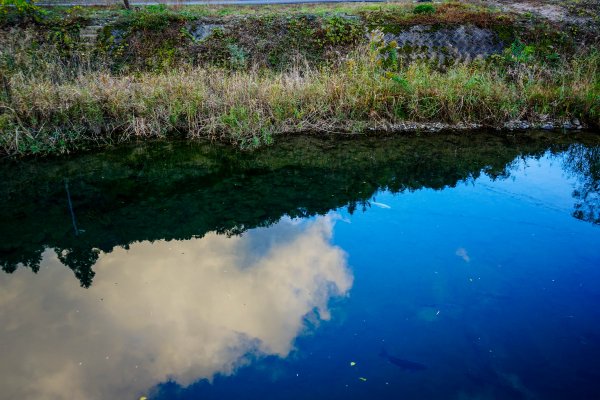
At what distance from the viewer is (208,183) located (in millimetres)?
7480

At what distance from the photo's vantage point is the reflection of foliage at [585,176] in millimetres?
6625

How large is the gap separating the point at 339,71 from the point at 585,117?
4999 millimetres

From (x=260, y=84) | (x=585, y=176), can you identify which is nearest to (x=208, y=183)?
(x=260, y=84)

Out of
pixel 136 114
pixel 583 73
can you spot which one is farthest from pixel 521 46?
pixel 136 114

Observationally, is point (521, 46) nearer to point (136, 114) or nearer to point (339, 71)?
point (339, 71)

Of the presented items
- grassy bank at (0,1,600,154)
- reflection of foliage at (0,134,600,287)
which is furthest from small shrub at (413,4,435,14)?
reflection of foliage at (0,134,600,287)

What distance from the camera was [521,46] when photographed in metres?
11.6

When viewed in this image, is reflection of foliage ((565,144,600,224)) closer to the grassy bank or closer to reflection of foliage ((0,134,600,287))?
reflection of foliage ((0,134,600,287))

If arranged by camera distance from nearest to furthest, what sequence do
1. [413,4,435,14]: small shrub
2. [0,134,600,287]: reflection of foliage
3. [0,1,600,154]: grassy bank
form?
[0,134,600,287]: reflection of foliage < [0,1,600,154]: grassy bank < [413,4,435,14]: small shrub

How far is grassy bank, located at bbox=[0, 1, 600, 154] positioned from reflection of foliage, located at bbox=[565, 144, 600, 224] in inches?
53.4

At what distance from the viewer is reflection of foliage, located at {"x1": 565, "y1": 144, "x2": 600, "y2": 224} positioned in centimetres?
662


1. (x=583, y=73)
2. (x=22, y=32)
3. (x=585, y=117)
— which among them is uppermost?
(x=22, y=32)

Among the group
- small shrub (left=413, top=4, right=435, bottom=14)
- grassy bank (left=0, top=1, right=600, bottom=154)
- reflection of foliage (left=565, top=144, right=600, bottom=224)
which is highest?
small shrub (left=413, top=4, right=435, bottom=14)

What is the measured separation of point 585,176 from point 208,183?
595cm
